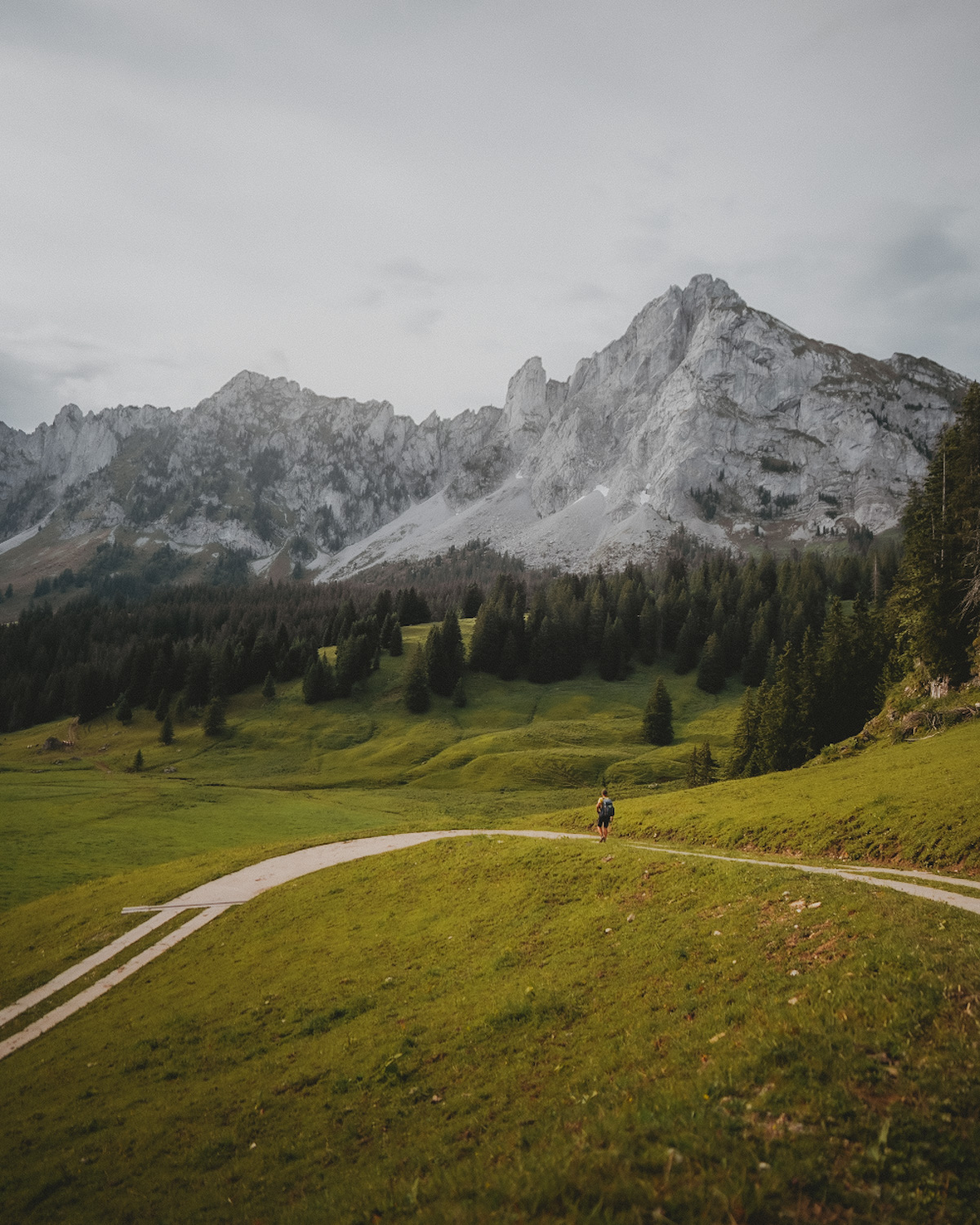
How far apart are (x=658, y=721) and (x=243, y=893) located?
77957 mm

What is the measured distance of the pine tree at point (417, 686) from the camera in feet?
385

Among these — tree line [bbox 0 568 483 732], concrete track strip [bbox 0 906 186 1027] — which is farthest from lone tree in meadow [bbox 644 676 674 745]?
concrete track strip [bbox 0 906 186 1027]

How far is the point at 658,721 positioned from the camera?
98.0 m

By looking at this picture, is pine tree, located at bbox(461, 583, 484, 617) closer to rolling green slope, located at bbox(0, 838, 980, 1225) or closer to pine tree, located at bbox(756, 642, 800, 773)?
pine tree, located at bbox(756, 642, 800, 773)

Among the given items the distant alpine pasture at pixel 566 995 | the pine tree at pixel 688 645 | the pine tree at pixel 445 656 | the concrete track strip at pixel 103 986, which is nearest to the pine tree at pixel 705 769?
the distant alpine pasture at pixel 566 995

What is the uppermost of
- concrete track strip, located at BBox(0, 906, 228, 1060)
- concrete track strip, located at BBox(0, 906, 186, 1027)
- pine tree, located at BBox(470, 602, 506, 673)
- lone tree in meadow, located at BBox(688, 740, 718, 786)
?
pine tree, located at BBox(470, 602, 506, 673)

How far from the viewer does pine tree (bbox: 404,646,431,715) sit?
117312 mm

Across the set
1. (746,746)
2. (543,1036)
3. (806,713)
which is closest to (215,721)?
(746,746)

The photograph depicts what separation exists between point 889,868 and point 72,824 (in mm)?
60847

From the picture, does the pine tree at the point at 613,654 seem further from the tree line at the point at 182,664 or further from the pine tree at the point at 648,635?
the tree line at the point at 182,664

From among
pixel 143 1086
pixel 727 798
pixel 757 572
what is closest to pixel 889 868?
pixel 727 798

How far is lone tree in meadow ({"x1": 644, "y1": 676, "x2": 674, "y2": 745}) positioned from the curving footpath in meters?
61.8

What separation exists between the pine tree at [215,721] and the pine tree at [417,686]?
113 ft

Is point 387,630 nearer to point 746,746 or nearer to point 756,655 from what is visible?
point 756,655
